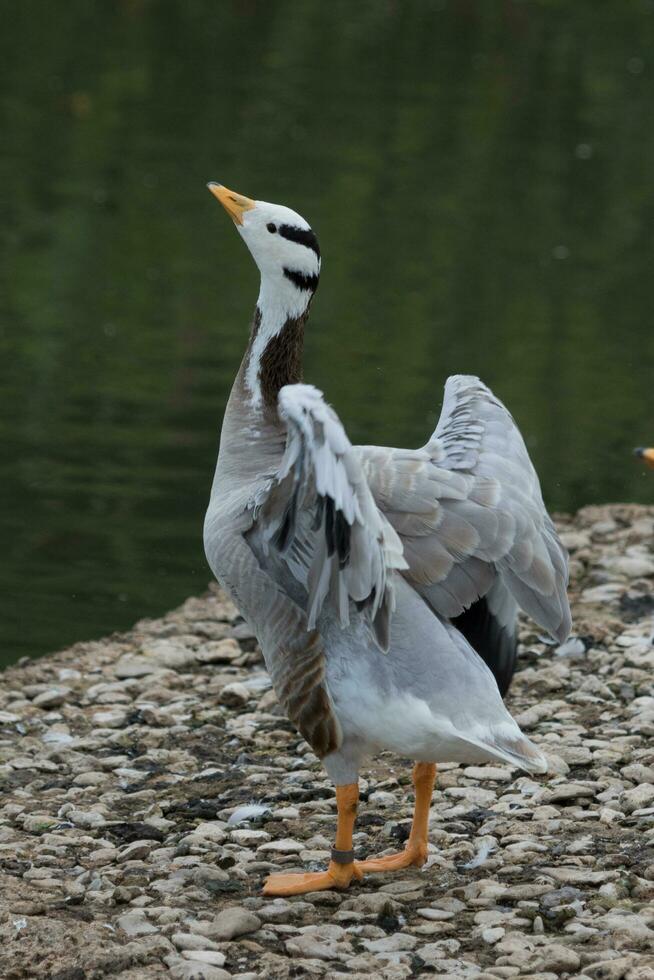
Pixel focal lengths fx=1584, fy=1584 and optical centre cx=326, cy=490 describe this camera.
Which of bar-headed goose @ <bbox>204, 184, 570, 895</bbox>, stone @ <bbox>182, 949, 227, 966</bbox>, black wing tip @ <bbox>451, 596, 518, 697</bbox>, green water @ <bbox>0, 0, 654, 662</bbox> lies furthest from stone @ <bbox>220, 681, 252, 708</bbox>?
stone @ <bbox>182, 949, 227, 966</bbox>

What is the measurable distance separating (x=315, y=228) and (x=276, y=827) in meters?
13.3

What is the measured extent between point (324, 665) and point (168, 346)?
977cm

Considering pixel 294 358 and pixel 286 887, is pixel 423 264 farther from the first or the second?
pixel 286 887

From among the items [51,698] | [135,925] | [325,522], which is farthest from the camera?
[51,698]

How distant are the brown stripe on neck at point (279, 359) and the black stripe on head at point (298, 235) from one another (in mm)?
314

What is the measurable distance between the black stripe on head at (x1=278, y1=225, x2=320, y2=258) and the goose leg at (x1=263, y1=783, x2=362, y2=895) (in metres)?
2.13

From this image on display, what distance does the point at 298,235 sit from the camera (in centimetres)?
627

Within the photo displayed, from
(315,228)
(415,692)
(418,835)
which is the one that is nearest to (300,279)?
(415,692)

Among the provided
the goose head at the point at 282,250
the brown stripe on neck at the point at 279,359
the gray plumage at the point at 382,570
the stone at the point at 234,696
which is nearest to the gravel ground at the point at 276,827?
the stone at the point at 234,696

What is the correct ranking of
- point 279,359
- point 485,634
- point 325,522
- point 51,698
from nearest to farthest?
1. point 325,522
2. point 485,634
3. point 279,359
4. point 51,698

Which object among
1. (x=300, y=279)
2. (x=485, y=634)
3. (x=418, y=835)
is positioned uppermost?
(x=300, y=279)

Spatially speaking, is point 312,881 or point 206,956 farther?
point 312,881

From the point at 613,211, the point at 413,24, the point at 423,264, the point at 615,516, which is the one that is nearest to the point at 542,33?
the point at 413,24

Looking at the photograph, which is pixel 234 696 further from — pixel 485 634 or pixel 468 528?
pixel 468 528
